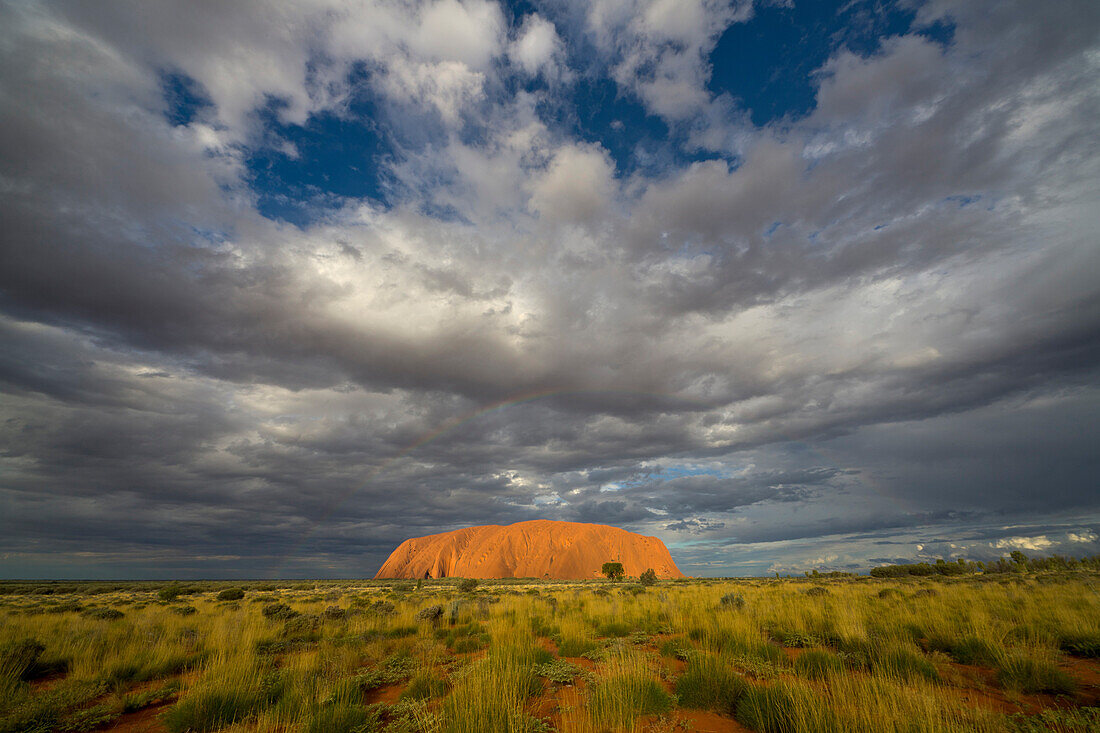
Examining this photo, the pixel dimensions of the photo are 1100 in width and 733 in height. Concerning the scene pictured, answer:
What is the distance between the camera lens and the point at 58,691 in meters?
7.64

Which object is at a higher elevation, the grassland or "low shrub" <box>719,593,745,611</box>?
the grassland

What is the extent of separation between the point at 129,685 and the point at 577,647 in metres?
10.2

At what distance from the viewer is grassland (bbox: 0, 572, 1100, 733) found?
18.0ft

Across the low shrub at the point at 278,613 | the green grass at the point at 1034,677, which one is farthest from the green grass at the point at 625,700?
the low shrub at the point at 278,613

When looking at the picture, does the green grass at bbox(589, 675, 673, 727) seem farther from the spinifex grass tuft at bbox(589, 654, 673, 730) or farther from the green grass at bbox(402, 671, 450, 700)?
the green grass at bbox(402, 671, 450, 700)

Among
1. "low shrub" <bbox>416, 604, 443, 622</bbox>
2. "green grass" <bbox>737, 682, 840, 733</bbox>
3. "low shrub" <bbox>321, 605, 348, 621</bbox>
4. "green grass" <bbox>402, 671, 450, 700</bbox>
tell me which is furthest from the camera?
"low shrub" <bbox>321, 605, 348, 621</bbox>

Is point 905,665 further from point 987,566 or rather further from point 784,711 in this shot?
point 987,566

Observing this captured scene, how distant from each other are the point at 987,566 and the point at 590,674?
209 ft

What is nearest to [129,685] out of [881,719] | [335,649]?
[335,649]

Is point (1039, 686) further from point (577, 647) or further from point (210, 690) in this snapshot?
point (210, 690)

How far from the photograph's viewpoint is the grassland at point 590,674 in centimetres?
549

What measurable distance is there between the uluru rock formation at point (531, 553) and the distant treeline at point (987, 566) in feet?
274

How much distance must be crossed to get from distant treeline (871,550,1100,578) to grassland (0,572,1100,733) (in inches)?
1313

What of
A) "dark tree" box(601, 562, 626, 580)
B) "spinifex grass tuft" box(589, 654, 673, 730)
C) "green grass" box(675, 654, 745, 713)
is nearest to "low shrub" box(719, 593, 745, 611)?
"green grass" box(675, 654, 745, 713)
